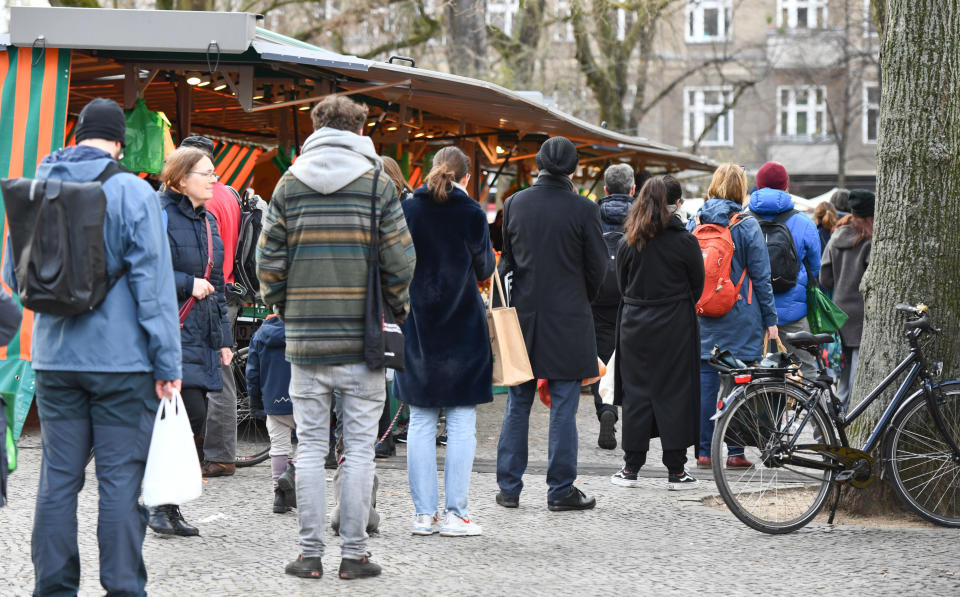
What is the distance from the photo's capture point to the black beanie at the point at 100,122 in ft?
14.5

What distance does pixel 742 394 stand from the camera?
20.4 feet

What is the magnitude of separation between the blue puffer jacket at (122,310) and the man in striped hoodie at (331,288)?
2.36ft

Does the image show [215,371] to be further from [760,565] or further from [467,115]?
[467,115]

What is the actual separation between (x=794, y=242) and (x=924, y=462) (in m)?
2.32

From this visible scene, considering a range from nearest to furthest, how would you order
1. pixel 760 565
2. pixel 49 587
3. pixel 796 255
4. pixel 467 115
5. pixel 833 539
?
pixel 49 587, pixel 760 565, pixel 833 539, pixel 796 255, pixel 467 115

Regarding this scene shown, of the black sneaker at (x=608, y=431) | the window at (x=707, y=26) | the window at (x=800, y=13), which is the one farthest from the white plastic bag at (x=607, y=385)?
the window at (x=707, y=26)

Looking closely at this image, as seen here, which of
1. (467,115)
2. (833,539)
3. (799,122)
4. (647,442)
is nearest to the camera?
(833,539)

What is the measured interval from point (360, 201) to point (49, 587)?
73.0 inches

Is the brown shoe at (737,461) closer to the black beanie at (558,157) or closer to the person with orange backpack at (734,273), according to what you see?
the person with orange backpack at (734,273)

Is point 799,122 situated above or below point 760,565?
above

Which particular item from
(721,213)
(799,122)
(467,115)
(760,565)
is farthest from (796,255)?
(799,122)

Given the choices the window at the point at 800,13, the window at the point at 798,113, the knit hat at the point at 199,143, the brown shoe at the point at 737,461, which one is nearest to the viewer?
the brown shoe at the point at 737,461

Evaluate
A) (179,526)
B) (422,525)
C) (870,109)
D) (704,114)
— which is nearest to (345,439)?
(422,525)

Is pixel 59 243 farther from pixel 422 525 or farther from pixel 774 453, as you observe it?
pixel 774 453
